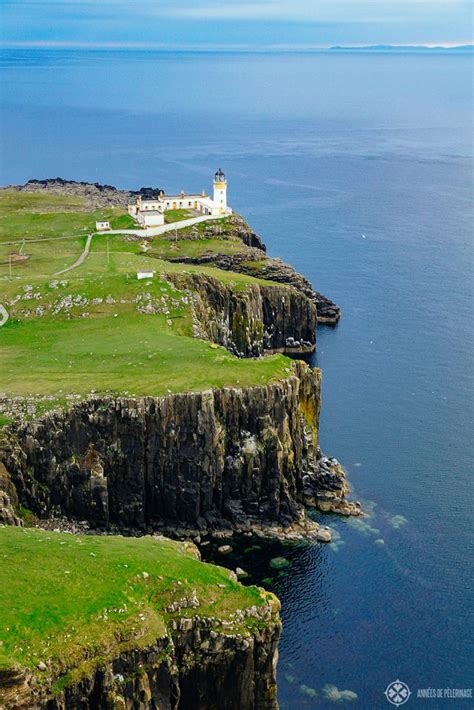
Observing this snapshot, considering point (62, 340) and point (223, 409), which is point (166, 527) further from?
point (62, 340)

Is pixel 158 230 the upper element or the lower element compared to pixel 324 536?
upper

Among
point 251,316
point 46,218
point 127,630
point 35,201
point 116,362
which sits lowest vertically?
point 127,630

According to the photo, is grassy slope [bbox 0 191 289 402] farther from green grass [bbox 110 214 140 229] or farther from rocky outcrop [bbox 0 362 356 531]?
green grass [bbox 110 214 140 229]

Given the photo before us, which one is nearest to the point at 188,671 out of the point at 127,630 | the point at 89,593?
the point at 127,630

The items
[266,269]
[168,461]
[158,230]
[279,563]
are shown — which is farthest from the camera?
[158,230]

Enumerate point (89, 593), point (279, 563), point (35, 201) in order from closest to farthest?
point (89, 593)
point (279, 563)
point (35, 201)

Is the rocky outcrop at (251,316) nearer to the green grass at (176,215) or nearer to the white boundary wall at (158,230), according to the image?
the white boundary wall at (158,230)

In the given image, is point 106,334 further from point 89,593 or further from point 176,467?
point 89,593
